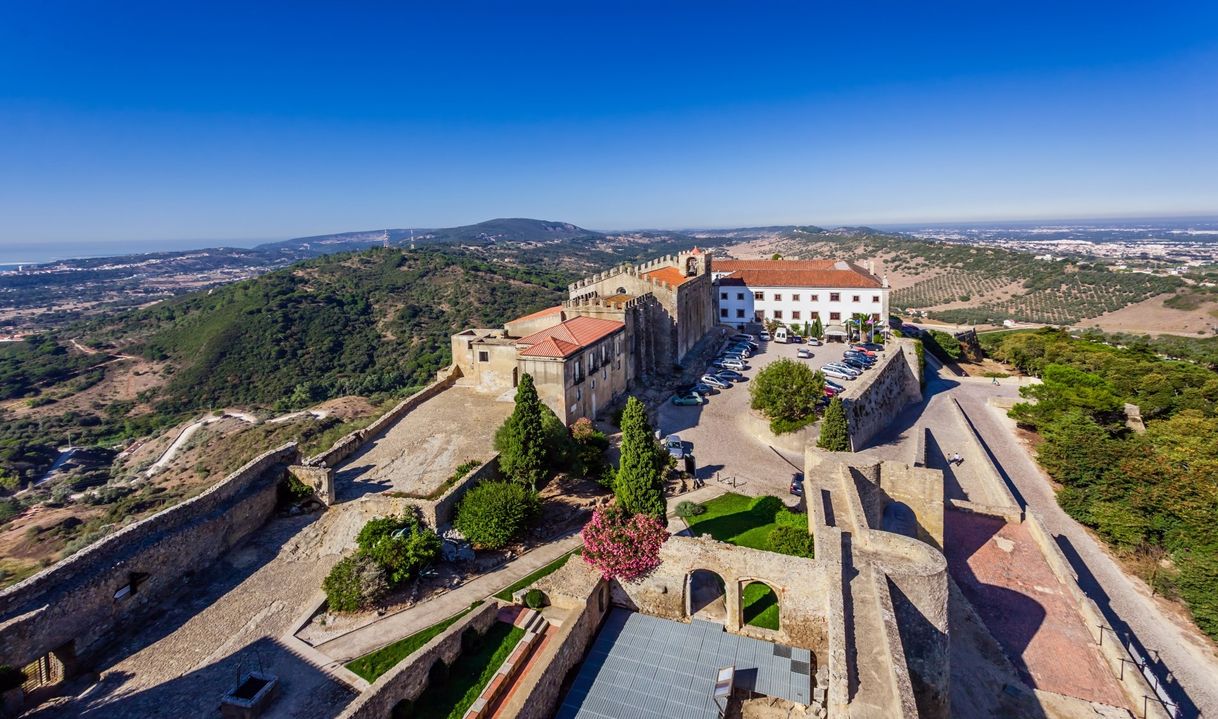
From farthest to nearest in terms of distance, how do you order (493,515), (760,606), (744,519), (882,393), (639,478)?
(882,393), (744,519), (639,478), (493,515), (760,606)

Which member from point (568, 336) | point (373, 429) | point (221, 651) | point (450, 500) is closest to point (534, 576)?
point (450, 500)

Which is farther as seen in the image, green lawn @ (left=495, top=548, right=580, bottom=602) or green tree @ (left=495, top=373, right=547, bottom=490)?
green tree @ (left=495, top=373, right=547, bottom=490)

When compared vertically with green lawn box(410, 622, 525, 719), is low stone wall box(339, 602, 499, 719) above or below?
above

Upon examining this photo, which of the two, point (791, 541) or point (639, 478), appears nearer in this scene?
point (791, 541)

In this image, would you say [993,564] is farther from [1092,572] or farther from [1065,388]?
[1065,388]

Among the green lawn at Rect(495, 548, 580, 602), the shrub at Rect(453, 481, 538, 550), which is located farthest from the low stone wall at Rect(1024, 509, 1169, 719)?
the shrub at Rect(453, 481, 538, 550)

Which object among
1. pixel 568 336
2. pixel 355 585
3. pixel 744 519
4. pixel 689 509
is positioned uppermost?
pixel 568 336

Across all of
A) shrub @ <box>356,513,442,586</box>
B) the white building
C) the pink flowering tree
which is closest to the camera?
shrub @ <box>356,513,442,586</box>

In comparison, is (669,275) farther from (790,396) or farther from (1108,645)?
(1108,645)

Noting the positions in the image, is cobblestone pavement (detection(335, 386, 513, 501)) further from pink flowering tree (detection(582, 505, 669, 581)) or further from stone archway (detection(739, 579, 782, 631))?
stone archway (detection(739, 579, 782, 631))
